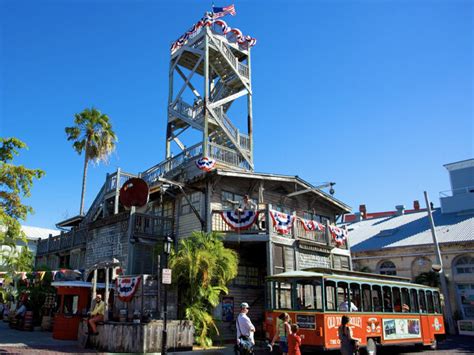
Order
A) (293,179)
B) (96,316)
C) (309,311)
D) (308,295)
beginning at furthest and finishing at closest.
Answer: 1. (293,179)
2. (96,316)
3. (308,295)
4. (309,311)

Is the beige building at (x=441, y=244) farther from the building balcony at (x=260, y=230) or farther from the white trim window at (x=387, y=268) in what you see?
the building balcony at (x=260, y=230)

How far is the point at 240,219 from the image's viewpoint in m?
18.0

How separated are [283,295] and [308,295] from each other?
0.93 m

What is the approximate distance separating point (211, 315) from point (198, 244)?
10.2 ft

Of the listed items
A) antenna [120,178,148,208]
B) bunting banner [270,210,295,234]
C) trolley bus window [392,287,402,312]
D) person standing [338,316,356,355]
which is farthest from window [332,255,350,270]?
person standing [338,316,356,355]

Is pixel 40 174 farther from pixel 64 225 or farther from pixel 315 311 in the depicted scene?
pixel 64 225

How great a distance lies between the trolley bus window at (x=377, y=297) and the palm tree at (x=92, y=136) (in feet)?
91.9

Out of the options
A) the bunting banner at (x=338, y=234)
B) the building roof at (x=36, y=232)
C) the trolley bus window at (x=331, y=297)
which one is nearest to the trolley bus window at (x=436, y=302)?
the bunting banner at (x=338, y=234)

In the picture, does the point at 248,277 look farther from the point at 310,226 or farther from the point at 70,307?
the point at 70,307

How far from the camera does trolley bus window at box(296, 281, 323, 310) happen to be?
1274 centimetres

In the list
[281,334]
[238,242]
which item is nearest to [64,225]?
[238,242]

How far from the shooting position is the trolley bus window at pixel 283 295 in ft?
44.4

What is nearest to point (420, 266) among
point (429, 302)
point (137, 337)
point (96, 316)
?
point (429, 302)

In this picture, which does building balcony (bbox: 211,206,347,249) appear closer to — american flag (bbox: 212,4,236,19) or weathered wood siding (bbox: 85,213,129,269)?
weathered wood siding (bbox: 85,213,129,269)
